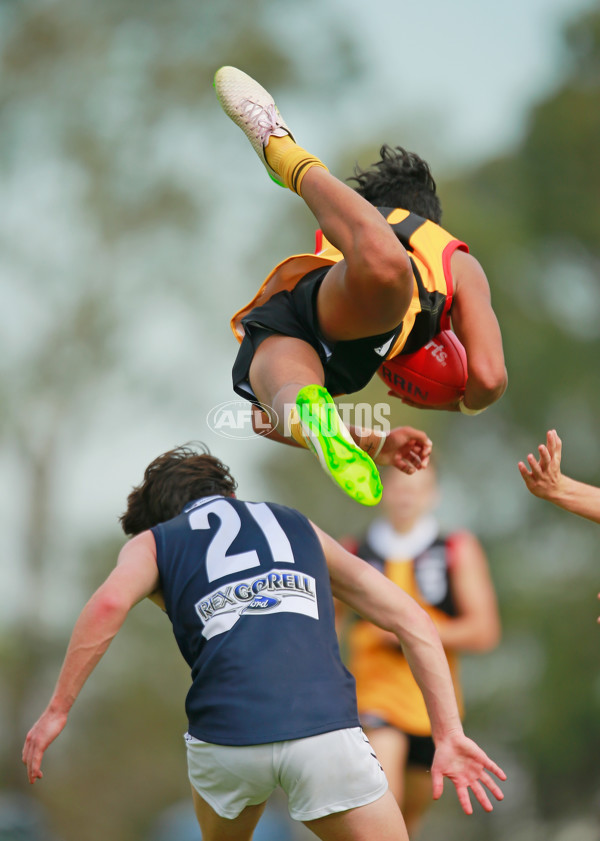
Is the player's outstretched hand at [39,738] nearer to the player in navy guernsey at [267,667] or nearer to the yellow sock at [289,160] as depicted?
the player in navy guernsey at [267,667]

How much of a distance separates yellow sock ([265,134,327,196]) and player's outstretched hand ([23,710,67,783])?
1.67 metres

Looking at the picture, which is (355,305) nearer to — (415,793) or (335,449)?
(335,449)

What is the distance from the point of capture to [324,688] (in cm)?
302

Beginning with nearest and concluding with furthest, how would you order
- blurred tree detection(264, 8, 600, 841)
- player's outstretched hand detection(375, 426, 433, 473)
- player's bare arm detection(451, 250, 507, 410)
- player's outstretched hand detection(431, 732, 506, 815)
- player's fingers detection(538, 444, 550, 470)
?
player's outstretched hand detection(431, 732, 506, 815), player's bare arm detection(451, 250, 507, 410), player's fingers detection(538, 444, 550, 470), player's outstretched hand detection(375, 426, 433, 473), blurred tree detection(264, 8, 600, 841)

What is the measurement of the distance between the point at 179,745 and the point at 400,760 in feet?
35.0

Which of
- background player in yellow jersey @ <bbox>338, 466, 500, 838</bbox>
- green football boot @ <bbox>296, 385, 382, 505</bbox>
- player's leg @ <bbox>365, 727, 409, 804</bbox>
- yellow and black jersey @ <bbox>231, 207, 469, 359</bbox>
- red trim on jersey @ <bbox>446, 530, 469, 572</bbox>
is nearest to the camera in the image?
green football boot @ <bbox>296, 385, 382, 505</bbox>

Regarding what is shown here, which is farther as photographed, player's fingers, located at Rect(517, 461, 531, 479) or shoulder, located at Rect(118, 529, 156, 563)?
player's fingers, located at Rect(517, 461, 531, 479)

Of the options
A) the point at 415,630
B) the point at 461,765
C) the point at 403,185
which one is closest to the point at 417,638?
the point at 415,630

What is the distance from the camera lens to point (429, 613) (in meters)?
5.76

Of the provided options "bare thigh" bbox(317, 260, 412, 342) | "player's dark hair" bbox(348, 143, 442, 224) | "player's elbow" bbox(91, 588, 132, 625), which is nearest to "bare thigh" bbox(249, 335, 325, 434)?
"bare thigh" bbox(317, 260, 412, 342)

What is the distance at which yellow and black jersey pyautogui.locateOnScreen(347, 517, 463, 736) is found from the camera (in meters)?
5.43

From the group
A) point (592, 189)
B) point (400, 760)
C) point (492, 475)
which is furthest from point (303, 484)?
point (400, 760)

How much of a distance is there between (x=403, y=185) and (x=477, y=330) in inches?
26.0

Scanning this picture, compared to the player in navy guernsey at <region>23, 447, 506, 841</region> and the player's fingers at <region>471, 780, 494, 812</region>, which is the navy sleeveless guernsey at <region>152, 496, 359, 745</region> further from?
the player's fingers at <region>471, 780, 494, 812</region>
